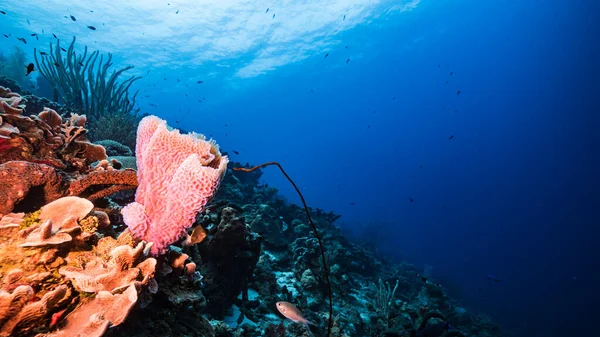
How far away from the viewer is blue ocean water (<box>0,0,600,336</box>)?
3170 cm

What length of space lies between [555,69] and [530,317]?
7847 centimetres

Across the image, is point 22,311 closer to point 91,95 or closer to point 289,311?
point 289,311

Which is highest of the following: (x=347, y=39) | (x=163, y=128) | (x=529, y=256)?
(x=347, y=39)

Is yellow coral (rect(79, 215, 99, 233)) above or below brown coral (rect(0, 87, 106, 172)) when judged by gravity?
below

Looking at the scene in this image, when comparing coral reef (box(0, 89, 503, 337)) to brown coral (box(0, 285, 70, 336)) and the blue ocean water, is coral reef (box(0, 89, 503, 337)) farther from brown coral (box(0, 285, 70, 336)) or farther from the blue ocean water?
the blue ocean water

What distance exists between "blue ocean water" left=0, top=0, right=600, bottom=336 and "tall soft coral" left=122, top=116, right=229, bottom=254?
84.1 ft

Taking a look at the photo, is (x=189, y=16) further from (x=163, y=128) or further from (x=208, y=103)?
(x=208, y=103)

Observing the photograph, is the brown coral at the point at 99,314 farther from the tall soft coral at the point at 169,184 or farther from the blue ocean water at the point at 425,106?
the blue ocean water at the point at 425,106

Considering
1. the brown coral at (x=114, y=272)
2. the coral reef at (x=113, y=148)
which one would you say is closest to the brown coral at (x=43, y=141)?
the brown coral at (x=114, y=272)

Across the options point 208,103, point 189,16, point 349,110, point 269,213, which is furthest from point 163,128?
point 349,110

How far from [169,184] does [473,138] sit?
4858 inches

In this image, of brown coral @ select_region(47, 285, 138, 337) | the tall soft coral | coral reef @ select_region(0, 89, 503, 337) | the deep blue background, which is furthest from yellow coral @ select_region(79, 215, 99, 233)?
the deep blue background

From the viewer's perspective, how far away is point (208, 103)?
79000 mm

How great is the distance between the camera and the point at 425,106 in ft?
315
